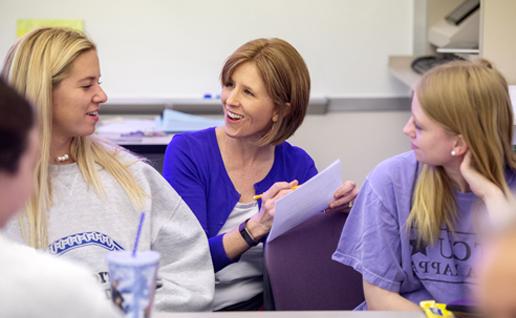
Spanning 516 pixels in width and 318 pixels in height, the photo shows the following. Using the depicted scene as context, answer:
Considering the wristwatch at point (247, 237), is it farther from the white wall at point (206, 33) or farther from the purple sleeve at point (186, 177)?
the white wall at point (206, 33)

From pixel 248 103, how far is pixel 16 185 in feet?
4.63

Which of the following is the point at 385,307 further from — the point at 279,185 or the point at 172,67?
the point at 172,67

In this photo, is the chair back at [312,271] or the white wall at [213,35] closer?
the chair back at [312,271]

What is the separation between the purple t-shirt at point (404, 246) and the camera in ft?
6.34

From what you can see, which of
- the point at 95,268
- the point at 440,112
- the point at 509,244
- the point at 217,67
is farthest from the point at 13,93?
the point at 217,67

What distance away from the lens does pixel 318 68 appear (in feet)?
13.3

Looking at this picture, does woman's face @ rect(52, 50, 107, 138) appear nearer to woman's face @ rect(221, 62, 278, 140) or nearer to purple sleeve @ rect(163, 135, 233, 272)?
purple sleeve @ rect(163, 135, 233, 272)

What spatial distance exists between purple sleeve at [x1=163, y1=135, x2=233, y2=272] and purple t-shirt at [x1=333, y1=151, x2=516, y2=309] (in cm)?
41

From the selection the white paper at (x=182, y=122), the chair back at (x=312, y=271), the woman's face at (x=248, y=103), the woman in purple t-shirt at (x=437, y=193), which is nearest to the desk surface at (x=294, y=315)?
the woman in purple t-shirt at (x=437, y=193)

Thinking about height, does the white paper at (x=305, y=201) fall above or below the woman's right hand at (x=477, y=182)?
A: below

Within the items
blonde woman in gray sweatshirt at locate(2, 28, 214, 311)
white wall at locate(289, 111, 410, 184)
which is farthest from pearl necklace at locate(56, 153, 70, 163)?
white wall at locate(289, 111, 410, 184)

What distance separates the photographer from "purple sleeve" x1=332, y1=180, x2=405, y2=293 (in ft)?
6.43

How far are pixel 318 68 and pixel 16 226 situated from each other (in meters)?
2.39

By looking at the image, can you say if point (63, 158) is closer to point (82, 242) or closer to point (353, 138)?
point (82, 242)
